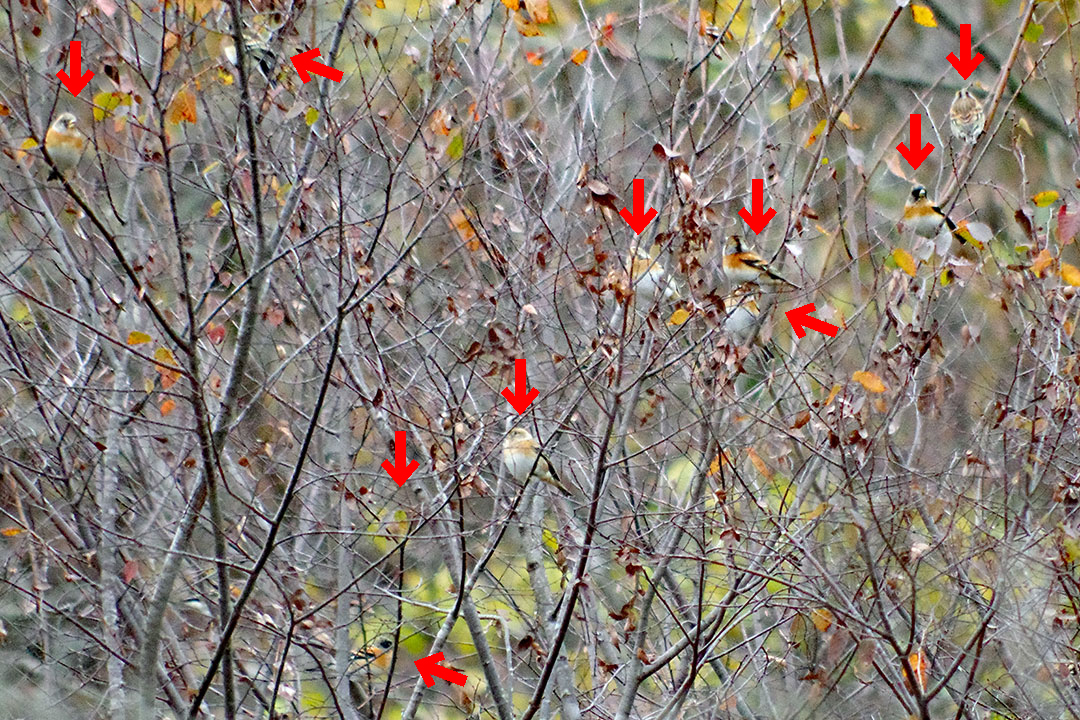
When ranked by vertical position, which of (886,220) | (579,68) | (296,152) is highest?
(579,68)

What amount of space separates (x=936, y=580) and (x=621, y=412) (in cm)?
137

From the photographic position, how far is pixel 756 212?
5.55 meters

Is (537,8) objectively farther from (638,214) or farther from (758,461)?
(758,461)

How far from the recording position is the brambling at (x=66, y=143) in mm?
5148

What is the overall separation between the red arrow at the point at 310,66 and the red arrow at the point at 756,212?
2.02 meters

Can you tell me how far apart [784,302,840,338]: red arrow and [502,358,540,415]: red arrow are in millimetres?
1150

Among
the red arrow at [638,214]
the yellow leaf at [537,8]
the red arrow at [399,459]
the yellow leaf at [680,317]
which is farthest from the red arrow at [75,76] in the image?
the yellow leaf at [680,317]

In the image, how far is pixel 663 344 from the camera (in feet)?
14.4

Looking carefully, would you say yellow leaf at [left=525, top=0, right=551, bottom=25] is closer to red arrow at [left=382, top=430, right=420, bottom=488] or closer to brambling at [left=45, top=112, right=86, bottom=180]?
red arrow at [left=382, top=430, right=420, bottom=488]

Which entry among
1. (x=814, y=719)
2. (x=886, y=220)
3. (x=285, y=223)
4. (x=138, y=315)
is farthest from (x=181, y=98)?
(x=886, y=220)

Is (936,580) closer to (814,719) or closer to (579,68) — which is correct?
(814,719)

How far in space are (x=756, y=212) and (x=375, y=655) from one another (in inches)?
102

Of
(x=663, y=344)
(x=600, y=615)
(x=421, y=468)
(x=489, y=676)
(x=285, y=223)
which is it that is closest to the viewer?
(x=285, y=223)

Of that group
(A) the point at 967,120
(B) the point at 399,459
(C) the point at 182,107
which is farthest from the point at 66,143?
(A) the point at 967,120
